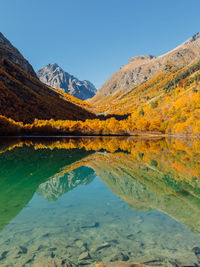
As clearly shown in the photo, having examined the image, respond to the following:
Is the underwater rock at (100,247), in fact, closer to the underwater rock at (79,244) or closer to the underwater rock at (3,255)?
the underwater rock at (79,244)

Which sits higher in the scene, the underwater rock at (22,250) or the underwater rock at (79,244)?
the underwater rock at (22,250)

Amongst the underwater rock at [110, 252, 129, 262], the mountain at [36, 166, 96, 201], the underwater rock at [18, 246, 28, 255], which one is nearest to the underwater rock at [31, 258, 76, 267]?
the underwater rock at [18, 246, 28, 255]

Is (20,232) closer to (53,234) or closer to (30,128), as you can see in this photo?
(53,234)

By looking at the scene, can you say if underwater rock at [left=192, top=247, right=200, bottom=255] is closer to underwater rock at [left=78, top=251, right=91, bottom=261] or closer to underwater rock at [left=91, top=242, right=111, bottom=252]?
underwater rock at [left=91, top=242, right=111, bottom=252]

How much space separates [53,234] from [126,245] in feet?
10.2

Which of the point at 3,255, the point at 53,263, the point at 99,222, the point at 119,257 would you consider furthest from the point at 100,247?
the point at 3,255

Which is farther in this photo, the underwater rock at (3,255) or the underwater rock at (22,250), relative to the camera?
the underwater rock at (22,250)

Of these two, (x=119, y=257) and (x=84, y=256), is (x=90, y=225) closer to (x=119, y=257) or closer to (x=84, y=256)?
(x=84, y=256)

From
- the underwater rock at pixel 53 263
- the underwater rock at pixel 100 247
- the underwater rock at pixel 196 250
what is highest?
the underwater rock at pixel 53 263

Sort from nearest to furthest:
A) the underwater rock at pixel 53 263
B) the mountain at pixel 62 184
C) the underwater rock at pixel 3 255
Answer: the underwater rock at pixel 53 263
the underwater rock at pixel 3 255
the mountain at pixel 62 184

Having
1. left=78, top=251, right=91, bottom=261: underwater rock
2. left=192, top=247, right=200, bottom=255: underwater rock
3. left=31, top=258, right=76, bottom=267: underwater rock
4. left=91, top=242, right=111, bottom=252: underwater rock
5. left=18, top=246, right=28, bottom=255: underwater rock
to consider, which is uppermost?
left=18, top=246, right=28, bottom=255: underwater rock

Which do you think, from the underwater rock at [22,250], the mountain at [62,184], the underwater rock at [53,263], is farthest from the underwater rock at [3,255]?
the mountain at [62,184]

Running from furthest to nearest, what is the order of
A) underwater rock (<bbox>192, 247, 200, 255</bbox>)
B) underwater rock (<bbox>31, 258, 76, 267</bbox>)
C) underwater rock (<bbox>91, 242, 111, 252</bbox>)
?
underwater rock (<bbox>91, 242, 111, 252</bbox>), underwater rock (<bbox>192, 247, 200, 255</bbox>), underwater rock (<bbox>31, 258, 76, 267</bbox>)

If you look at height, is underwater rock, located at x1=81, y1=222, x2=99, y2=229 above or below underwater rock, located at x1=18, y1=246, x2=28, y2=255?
below
